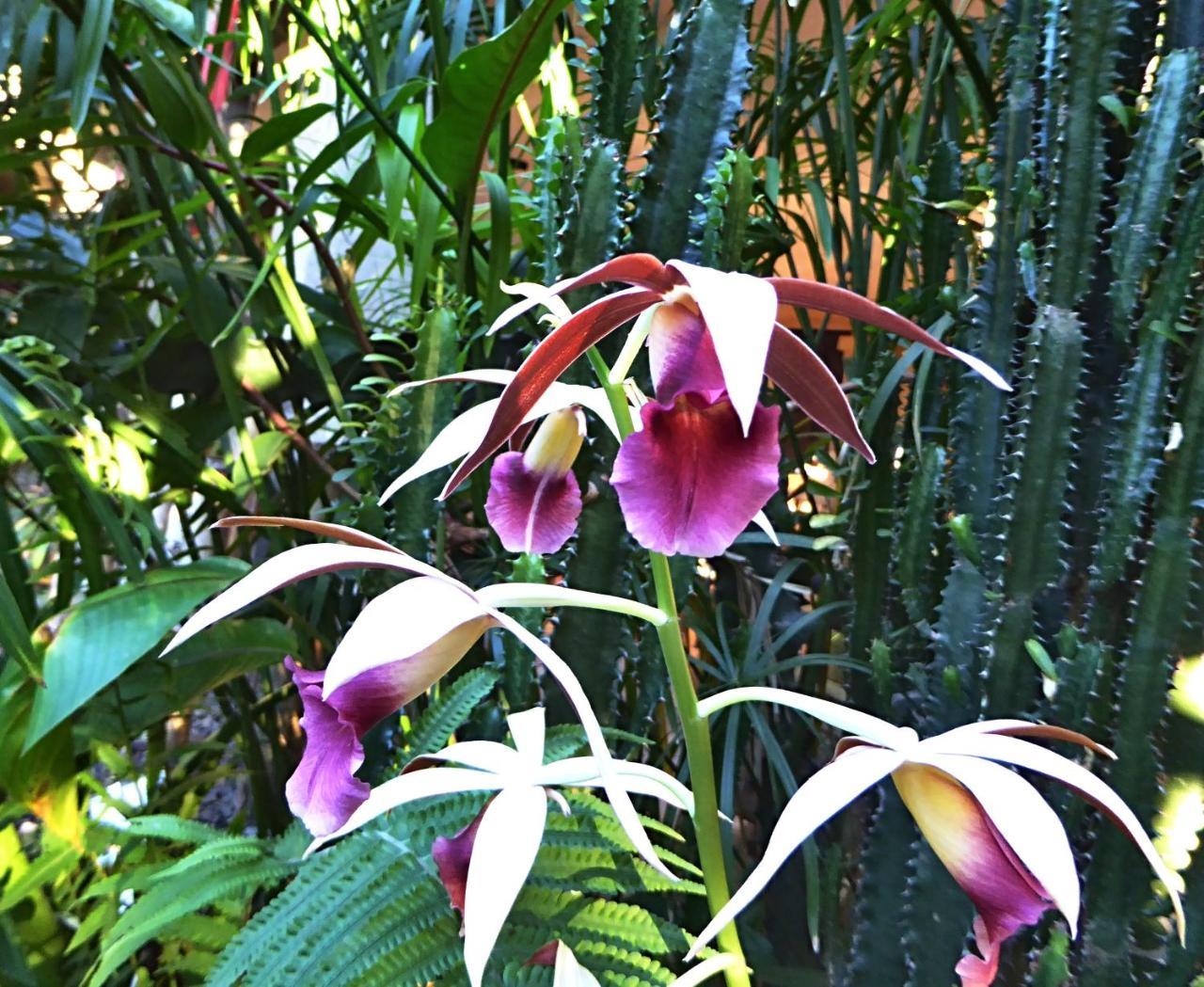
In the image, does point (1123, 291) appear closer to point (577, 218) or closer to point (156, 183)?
point (577, 218)

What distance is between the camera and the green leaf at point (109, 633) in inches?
25.9

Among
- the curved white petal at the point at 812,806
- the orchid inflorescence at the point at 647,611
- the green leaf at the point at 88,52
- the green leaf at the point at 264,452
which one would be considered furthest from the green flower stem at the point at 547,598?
the green leaf at the point at 264,452

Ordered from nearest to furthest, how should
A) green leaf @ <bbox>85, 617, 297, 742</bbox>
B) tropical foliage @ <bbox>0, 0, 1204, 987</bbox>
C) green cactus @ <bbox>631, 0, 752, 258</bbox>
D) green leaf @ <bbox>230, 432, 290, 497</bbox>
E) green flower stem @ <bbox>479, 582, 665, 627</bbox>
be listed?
green flower stem @ <bbox>479, 582, 665, 627</bbox>, tropical foliage @ <bbox>0, 0, 1204, 987</bbox>, green cactus @ <bbox>631, 0, 752, 258</bbox>, green leaf @ <bbox>85, 617, 297, 742</bbox>, green leaf @ <bbox>230, 432, 290, 497</bbox>

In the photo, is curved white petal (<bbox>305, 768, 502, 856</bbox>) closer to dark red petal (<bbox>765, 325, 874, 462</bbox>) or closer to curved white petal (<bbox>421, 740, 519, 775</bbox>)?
curved white petal (<bbox>421, 740, 519, 775</bbox>)

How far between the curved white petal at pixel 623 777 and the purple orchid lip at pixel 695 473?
0.39ft

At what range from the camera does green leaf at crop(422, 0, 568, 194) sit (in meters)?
0.74

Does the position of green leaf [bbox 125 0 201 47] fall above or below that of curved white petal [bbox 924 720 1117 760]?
above

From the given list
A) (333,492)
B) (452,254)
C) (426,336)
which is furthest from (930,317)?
(333,492)

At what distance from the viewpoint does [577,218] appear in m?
0.72

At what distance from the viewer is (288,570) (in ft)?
1.12

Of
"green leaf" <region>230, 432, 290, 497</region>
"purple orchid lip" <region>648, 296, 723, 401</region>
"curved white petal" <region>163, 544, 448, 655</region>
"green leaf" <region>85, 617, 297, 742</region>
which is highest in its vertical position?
"purple orchid lip" <region>648, 296, 723, 401</region>

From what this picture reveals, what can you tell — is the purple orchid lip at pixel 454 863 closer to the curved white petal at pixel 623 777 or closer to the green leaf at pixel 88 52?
the curved white petal at pixel 623 777

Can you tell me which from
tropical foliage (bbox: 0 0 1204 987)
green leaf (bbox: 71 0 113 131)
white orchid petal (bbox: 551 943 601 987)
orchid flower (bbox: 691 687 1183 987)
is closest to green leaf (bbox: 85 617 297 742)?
tropical foliage (bbox: 0 0 1204 987)

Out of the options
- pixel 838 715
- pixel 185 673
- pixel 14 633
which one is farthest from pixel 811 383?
pixel 185 673
